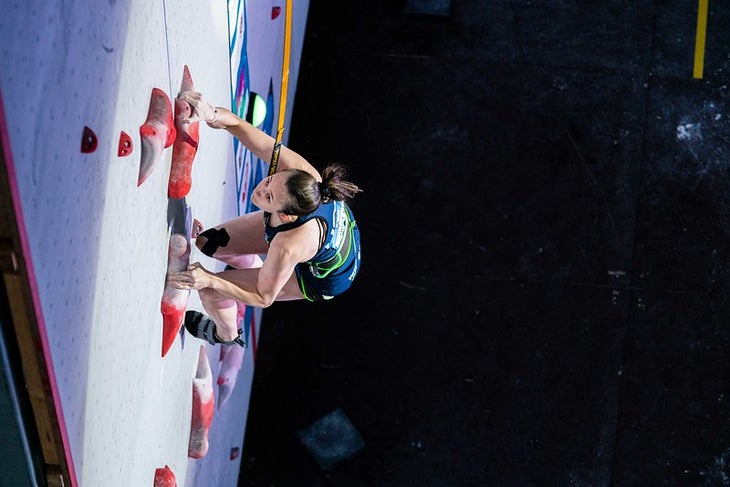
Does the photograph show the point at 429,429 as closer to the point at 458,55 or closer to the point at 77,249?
the point at 458,55

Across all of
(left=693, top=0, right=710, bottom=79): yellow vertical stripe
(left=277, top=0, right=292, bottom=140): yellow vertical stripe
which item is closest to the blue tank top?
(left=277, top=0, right=292, bottom=140): yellow vertical stripe

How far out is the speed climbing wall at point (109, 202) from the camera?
1817mm

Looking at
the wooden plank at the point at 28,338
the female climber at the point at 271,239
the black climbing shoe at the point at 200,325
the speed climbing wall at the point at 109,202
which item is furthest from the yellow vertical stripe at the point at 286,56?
the wooden plank at the point at 28,338

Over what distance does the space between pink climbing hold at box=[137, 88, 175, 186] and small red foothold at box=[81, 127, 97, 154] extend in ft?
1.29

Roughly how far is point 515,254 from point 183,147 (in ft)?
12.9

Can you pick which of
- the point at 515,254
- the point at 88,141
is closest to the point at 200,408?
the point at 88,141

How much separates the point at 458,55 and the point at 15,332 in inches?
227

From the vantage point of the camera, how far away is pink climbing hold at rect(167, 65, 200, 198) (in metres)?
2.93

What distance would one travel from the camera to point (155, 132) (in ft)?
8.52

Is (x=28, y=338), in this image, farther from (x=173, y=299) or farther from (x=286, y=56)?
(x=286, y=56)

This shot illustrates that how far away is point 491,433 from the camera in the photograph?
6062 mm

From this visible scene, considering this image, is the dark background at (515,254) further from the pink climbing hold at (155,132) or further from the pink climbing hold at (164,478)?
the pink climbing hold at (155,132)

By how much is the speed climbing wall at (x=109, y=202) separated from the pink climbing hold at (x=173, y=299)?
5 cm

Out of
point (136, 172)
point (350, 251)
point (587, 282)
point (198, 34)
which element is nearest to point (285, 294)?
point (350, 251)
